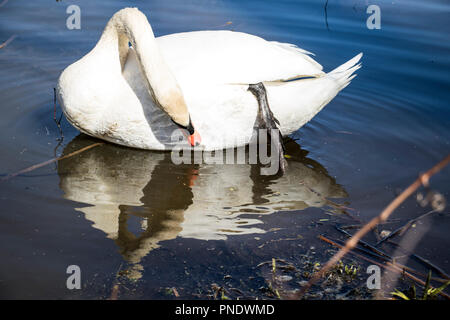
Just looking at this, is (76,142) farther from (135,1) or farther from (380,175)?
(135,1)

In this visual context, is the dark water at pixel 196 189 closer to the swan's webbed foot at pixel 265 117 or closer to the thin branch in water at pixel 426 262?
the thin branch in water at pixel 426 262

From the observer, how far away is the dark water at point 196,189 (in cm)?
314

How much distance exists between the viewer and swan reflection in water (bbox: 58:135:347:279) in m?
3.54

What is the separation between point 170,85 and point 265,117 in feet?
3.09

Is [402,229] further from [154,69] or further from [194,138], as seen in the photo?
[154,69]

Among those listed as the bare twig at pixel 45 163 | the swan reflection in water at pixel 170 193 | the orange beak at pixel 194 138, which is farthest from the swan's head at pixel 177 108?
the bare twig at pixel 45 163

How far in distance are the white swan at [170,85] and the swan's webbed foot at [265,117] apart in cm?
5

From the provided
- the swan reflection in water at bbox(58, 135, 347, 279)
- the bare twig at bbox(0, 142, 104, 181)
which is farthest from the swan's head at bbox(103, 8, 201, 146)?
the bare twig at bbox(0, 142, 104, 181)

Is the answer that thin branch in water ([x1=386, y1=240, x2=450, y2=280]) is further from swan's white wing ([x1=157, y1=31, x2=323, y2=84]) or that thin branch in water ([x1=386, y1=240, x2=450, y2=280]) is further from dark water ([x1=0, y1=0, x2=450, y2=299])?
swan's white wing ([x1=157, y1=31, x2=323, y2=84])

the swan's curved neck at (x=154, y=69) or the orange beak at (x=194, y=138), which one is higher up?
the swan's curved neck at (x=154, y=69)

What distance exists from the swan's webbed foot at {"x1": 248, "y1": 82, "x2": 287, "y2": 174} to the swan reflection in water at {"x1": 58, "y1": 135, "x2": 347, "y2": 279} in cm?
16

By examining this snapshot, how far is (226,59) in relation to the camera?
438 cm

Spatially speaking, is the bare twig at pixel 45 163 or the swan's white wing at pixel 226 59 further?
the swan's white wing at pixel 226 59
